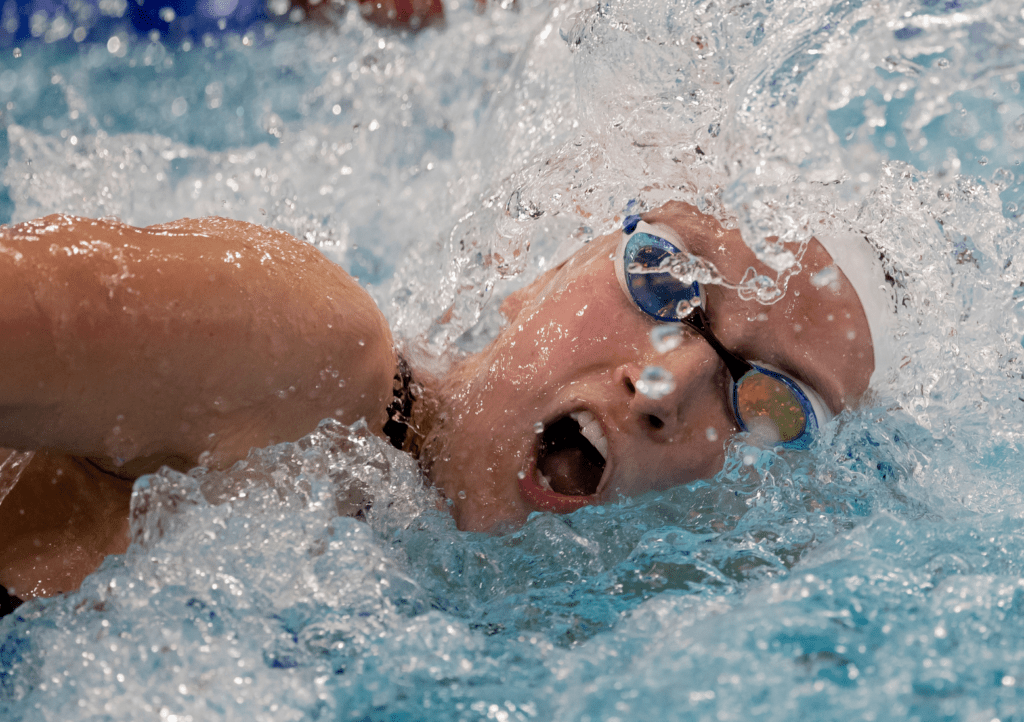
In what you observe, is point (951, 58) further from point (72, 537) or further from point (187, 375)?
point (72, 537)

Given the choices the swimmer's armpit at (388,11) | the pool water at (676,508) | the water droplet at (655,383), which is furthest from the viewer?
the swimmer's armpit at (388,11)

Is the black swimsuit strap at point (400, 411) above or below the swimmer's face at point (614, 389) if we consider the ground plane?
below

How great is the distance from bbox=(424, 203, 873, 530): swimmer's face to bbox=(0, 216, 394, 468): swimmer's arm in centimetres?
24

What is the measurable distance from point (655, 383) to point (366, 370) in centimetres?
49

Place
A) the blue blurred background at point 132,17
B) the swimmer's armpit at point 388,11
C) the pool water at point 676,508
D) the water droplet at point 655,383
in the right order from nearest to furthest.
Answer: the pool water at point 676,508, the water droplet at point 655,383, the blue blurred background at point 132,17, the swimmer's armpit at point 388,11

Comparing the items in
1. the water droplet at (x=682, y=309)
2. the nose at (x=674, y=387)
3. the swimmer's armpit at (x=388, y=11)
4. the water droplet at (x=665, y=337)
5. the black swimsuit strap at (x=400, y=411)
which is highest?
the swimmer's armpit at (x=388, y=11)

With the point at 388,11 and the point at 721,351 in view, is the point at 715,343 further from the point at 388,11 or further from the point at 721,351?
the point at 388,11

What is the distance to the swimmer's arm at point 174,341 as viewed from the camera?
0.86m

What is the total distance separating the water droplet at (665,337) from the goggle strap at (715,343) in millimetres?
26

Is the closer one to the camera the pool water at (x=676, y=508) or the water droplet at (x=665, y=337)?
the pool water at (x=676, y=508)

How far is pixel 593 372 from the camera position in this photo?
138 cm

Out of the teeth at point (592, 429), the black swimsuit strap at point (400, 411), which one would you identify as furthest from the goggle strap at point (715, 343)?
the black swimsuit strap at point (400, 411)

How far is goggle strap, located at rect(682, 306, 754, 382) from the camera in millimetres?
1418

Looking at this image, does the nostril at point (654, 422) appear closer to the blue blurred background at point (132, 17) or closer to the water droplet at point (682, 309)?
the water droplet at point (682, 309)
